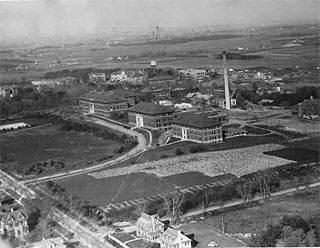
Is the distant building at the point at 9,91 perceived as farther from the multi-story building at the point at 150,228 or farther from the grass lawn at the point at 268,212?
the multi-story building at the point at 150,228

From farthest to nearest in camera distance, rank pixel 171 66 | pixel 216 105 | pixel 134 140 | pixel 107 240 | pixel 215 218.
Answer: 1. pixel 171 66
2. pixel 216 105
3. pixel 134 140
4. pixel 215 218
5. pixel 107 240

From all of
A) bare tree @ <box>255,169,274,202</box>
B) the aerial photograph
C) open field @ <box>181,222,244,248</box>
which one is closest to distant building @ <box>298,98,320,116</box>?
the aerial photograph

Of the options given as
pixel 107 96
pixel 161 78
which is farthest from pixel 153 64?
pixel 107 96

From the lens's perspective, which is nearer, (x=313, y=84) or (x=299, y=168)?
(x=299, y=168)

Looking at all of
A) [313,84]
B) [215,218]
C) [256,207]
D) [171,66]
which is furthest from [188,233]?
[171,66]

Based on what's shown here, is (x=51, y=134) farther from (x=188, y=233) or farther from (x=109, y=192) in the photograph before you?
(x=188, y=233)

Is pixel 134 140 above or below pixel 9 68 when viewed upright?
below

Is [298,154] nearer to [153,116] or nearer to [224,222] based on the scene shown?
[224,222]
